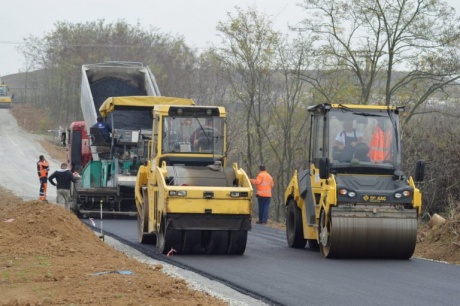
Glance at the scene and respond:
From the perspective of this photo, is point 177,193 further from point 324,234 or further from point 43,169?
point 43,169

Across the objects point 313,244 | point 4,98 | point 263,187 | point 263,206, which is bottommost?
point 313,244

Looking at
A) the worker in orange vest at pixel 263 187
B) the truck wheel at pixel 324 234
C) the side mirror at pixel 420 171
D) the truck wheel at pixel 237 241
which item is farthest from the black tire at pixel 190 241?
the worker in orange vest at pixel 263 187

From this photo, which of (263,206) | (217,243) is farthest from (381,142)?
(263,206)

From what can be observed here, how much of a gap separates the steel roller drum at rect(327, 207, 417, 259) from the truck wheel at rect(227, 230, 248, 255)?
4.94ft

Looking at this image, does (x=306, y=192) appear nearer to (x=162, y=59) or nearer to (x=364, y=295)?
(x=364, y=295)

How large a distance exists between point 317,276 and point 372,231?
7.24 ft

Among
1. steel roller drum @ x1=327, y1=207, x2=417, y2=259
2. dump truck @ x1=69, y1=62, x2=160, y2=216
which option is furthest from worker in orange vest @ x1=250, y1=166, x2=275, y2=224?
steel roller drum @ x1=327, y1=207, x2=417, y2=259

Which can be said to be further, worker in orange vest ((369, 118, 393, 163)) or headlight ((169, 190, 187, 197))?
worker in orange vest ((369, 118, 393, 163))

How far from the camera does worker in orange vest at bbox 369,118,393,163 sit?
15.0 metres

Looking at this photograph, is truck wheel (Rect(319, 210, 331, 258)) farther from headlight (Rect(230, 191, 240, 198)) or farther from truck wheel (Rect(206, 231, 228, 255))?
truck wheel (Rect(206, 231, 228, 255))

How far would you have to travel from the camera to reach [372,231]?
1408cm

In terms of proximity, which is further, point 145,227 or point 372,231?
point 145,227

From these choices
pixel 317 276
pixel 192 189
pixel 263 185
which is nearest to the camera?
pixel 317 276

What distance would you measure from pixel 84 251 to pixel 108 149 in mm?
10708
